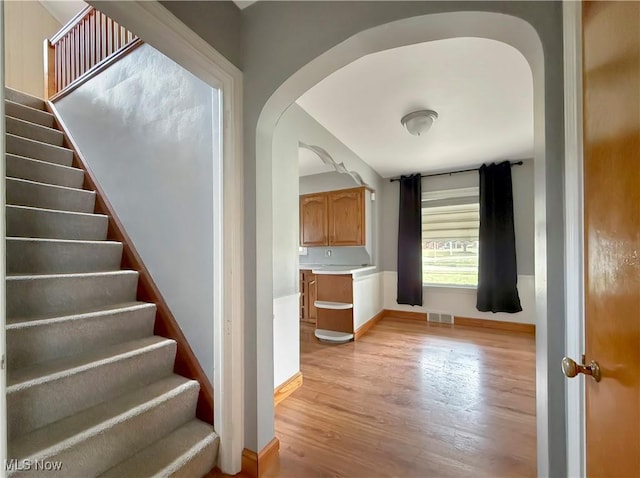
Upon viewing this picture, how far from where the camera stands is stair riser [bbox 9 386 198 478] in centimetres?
108

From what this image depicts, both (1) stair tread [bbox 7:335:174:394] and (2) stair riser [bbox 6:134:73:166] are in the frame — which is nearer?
(1) stair tread [bbox 7:335:174:394]

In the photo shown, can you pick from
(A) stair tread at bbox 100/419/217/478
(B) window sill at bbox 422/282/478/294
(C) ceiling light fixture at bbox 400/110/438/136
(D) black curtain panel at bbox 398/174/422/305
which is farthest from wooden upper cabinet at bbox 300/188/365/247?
(A) stair tread at bbox 100/419/217/478

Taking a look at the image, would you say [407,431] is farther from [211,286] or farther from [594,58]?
[594,58]

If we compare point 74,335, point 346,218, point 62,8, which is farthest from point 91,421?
point 62,8

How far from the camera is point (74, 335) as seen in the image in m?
1.47

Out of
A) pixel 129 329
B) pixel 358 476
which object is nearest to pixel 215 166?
pixel 129 329

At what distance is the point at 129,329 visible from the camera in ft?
5.64

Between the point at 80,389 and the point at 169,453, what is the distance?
1.70 ft

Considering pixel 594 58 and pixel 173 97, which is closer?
pixel 594 58

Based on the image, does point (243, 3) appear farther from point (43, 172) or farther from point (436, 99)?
point (43, 172)

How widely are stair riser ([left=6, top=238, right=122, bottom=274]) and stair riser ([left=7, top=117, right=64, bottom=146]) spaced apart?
4.32 feet

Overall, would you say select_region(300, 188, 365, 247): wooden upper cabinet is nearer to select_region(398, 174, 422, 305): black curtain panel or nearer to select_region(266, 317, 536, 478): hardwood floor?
select_region(398, 174, 422, 305): black curtain panel

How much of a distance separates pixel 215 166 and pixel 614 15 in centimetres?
146

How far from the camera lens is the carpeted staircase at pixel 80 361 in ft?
3.74
